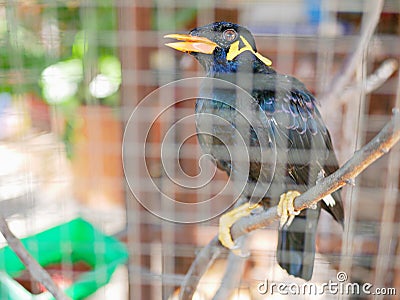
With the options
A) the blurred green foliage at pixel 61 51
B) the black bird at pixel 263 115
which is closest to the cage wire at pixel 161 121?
the blurred green foliage at pixel 61 51

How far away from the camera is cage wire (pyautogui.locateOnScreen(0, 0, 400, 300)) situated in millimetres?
856

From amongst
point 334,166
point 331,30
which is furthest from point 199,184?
point 331,30

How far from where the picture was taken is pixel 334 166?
67 cm

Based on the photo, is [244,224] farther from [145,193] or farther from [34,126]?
[34,126]

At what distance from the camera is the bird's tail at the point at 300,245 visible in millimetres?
738

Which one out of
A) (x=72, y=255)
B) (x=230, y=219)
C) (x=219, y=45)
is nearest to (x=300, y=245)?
(x=230, y=219)

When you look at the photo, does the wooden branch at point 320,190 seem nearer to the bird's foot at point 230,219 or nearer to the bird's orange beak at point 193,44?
the bird's foot at point 230,219

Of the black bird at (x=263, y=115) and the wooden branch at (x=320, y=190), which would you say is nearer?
the wooden branch at (x=320, y=190)

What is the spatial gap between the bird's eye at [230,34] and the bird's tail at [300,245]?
284 millimetres

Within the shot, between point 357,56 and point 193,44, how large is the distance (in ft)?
1.26

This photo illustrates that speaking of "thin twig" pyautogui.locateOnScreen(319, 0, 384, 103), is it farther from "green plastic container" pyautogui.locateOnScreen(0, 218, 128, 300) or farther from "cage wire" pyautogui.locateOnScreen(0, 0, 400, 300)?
"green plastic container" pyautogui.locateOnScreen(0, 218, 128, 300)

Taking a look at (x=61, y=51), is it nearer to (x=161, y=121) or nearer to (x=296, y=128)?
(x=161, y=121)

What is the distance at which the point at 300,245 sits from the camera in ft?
2.45

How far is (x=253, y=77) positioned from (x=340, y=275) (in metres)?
0.37
